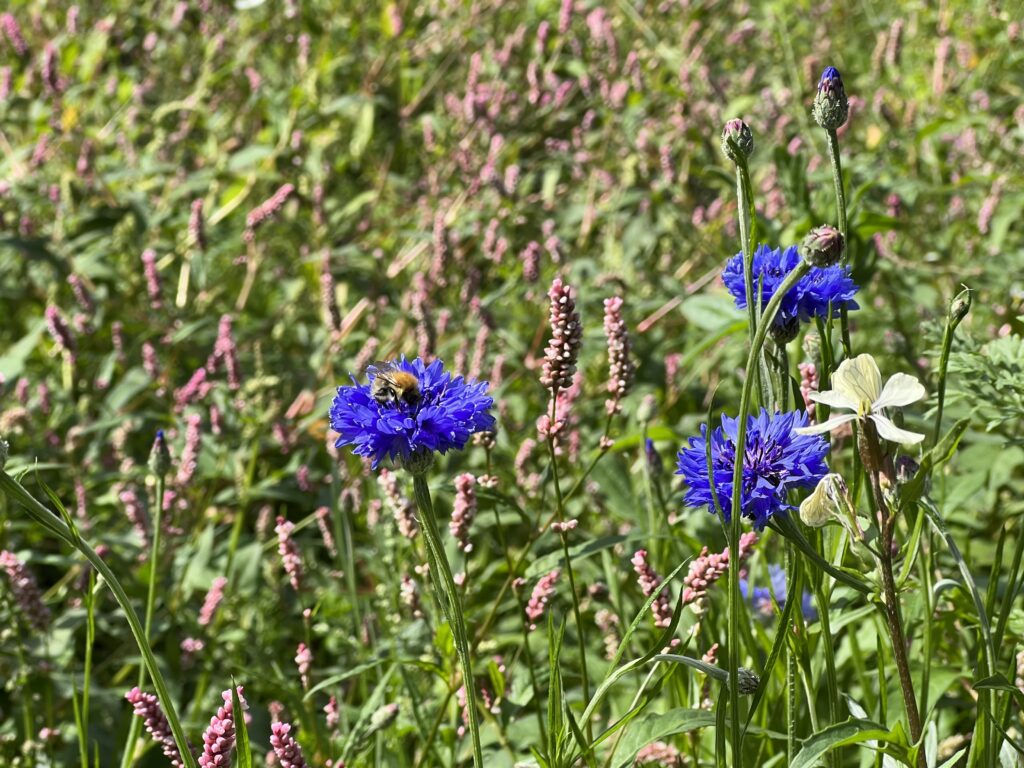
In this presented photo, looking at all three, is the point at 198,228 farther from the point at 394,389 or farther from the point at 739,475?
the point at 739,475

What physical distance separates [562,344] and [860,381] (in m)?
0.35

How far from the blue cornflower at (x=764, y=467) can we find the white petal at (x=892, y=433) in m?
0.07

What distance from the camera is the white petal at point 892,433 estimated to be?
0.79m

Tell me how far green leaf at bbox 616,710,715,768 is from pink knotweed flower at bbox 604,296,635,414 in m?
0.38

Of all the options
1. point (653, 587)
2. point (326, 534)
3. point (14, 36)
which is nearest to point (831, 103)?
point (653, 587)

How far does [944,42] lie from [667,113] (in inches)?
29.6

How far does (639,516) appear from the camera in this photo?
170cm

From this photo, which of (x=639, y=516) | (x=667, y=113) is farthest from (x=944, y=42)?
(x=639, y=516)

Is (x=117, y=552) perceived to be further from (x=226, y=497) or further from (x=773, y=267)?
(x=773, y=267)

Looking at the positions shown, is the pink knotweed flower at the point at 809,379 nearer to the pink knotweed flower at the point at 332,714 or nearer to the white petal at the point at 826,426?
the white petal at the point at 826,426

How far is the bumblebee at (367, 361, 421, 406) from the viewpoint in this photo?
3.05 feet

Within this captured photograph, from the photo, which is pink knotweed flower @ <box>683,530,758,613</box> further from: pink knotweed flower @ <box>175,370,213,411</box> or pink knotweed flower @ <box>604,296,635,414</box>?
pink knotweed flower @ <box>175,370,213,411</box>

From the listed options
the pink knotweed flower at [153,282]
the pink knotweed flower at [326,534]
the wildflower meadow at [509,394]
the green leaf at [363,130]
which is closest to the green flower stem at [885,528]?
the wildflower meadow at [509,394]

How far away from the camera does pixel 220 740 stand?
3.07 feet
